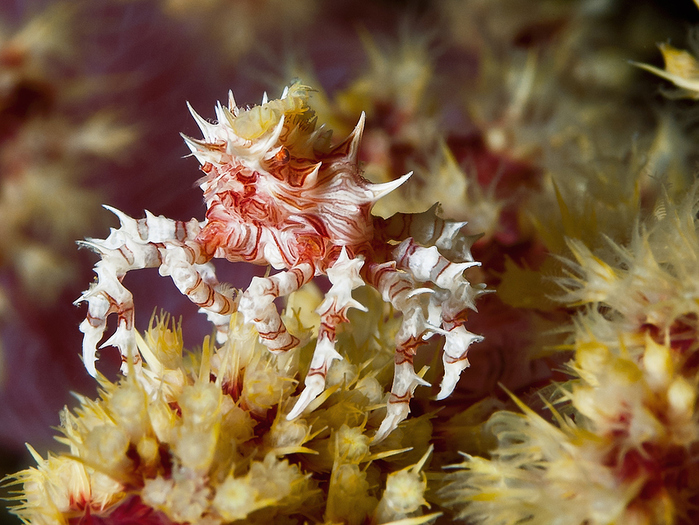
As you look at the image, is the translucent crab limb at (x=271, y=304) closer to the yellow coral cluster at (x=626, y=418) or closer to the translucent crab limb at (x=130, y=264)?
the translucent crab limb at (x=130, y=264)

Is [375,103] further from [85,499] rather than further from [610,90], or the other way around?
[85,499]

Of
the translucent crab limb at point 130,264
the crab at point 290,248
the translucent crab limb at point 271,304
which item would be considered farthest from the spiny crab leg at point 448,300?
the translucent crab limb at point 130,264

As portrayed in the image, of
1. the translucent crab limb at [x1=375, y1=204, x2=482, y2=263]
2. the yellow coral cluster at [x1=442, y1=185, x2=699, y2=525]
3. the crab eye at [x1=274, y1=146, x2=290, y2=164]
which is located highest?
the crab eye at [x1=274, y1=146, x2=290, y2=164]

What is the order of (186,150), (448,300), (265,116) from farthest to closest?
(186,150) → (448,300) → (265,116)

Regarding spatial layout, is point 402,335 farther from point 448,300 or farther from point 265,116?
point 265,116

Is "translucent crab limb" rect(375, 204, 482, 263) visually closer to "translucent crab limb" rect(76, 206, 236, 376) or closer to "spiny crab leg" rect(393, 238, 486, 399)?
"spiny crab leg" rect(393, 238, 486, 399)

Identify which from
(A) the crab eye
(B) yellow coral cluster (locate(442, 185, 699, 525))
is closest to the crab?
(A) the crab eye

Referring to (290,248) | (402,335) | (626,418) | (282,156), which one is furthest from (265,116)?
(626,418)
